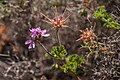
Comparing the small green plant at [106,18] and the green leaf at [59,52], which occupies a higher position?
the small green plant at [106,18]

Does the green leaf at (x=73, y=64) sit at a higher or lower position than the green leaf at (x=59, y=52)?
lower

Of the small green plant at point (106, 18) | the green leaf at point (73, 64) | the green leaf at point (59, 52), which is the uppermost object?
the small green plant at point (106, 18)

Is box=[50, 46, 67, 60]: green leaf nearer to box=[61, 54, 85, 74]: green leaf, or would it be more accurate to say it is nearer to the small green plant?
box=[61, 54, 85, 74]: green leaf

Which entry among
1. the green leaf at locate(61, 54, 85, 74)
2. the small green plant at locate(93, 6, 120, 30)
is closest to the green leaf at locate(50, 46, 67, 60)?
the green leaf at locate(61, 54, 85, 74)

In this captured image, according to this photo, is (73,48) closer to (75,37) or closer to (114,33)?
(75,37)

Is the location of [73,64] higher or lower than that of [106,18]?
lower

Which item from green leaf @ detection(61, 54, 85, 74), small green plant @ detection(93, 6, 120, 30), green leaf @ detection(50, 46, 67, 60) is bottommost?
green leaf @ detection(61, 54, 85, 74)

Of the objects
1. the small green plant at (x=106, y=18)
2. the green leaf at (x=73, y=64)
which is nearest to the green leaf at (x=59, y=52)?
the green leaf at (x=73, y=64)

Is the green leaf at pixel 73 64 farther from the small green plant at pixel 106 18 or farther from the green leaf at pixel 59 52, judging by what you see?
the small green plant at pixel 106 18

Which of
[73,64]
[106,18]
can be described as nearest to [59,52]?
[73,64]

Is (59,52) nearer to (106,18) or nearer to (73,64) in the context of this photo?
(73,64)

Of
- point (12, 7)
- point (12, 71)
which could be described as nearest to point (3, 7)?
point (12, 7)
